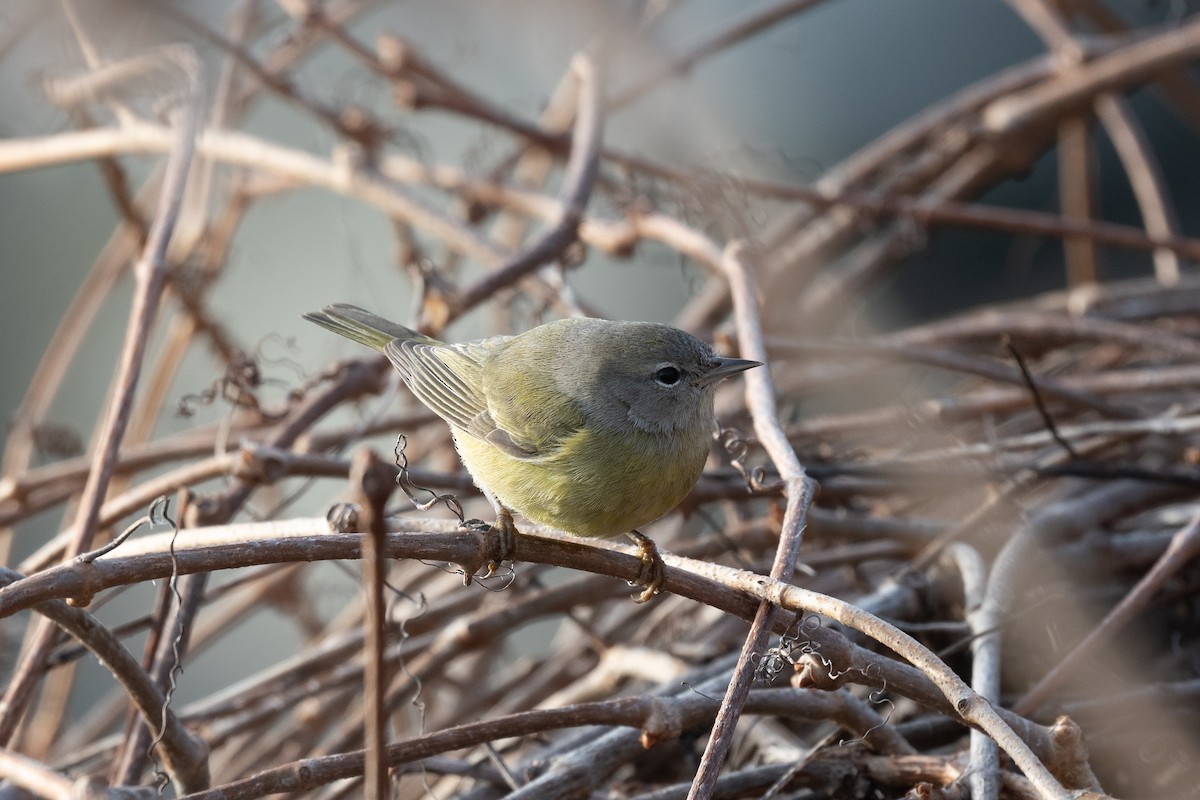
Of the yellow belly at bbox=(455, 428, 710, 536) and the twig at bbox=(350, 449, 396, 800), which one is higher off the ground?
the yellow belly at bbox=(455, 428, 710, 536)

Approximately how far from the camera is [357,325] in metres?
3.10

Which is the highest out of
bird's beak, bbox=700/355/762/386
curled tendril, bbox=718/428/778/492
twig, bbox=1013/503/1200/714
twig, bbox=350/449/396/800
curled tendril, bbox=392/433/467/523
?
bird's beak, bbox=700/355/762/386

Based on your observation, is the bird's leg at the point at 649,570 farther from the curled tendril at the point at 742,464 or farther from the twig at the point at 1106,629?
the twig at the point at 1106,629

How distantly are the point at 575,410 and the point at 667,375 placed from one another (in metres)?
0.25

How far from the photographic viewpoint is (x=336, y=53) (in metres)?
6.44

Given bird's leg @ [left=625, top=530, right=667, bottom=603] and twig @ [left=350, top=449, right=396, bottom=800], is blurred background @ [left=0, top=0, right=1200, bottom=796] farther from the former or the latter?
twig @ [left=350, top=449, right=396, bottom=800]

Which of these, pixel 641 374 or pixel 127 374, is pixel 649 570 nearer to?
pixel 641 374

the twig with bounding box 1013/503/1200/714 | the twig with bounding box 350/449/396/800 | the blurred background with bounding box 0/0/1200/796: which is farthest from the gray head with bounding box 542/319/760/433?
the twig with bounding box 350/449/396/800

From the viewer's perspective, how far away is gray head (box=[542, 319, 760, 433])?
2682mm

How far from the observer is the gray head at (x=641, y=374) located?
2682 mm

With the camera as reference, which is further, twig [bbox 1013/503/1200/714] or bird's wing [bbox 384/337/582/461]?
bird's wing [bbox 384/337/582/461]

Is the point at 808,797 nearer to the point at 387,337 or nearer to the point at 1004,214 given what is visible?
the point at 387,337

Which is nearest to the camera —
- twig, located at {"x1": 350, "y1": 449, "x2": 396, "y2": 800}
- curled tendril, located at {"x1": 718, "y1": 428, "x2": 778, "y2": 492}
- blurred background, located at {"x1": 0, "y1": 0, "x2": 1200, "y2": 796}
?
twig, located at {"x1": 350, "y1": 449, "x2": 396, "y2": 800}

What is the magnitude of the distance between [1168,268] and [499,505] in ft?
10.1
